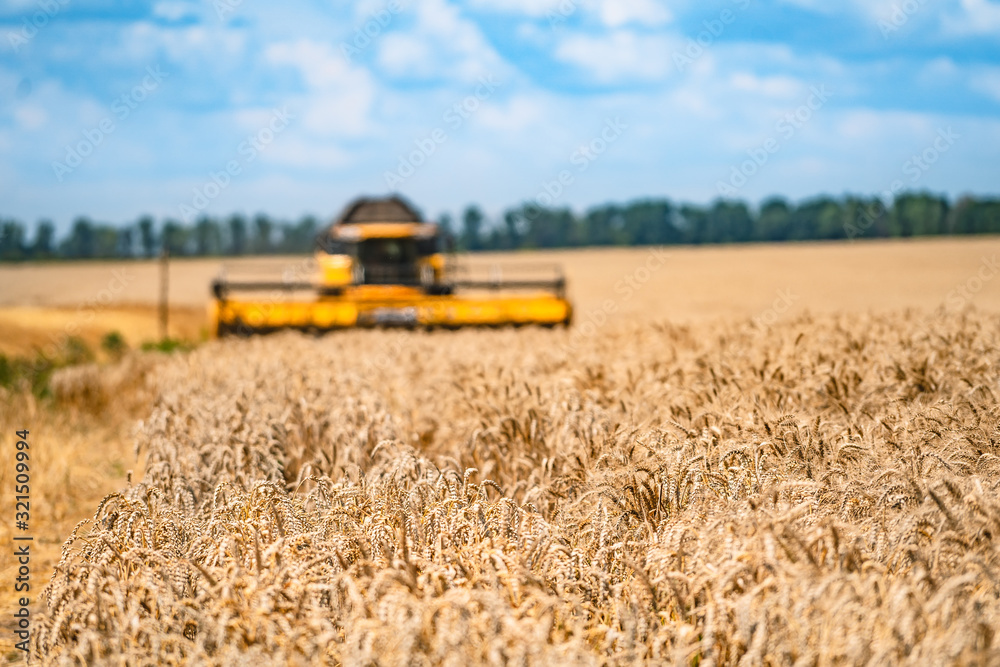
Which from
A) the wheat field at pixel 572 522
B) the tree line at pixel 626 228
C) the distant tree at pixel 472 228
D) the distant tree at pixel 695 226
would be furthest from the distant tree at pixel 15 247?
the wheat field at pixel 572 522

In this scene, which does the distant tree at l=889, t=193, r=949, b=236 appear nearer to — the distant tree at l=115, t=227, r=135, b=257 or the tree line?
the tree line

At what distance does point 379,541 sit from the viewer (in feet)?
10.0

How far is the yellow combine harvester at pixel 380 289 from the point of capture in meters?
12.9

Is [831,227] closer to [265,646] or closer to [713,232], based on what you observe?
[713,232]

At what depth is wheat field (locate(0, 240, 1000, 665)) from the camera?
7.47 feet

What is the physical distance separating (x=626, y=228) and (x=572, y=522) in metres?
89.0

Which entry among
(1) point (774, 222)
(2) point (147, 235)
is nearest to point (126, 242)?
(2) point (147, 235)

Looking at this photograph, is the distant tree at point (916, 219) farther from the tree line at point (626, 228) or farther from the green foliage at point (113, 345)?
the green foliage at point (113, 345)

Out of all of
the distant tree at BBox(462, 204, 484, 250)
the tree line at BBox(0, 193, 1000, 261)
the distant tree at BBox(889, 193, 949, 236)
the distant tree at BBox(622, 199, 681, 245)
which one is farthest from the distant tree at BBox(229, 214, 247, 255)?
the distant tree at BBox(889, 193, 949, 236)

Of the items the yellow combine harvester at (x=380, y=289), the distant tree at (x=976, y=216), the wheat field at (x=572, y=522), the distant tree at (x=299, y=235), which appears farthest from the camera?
the distant tree at (x=299, y=235)

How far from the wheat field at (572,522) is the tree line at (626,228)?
62.5m

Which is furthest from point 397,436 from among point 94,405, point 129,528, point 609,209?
point 609,209

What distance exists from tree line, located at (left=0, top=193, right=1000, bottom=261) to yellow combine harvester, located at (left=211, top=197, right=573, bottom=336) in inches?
2027

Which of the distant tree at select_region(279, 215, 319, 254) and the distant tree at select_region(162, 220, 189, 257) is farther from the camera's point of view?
the distant tree at select_region(162, 220, 189, 257)
